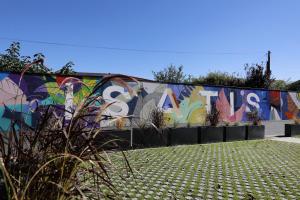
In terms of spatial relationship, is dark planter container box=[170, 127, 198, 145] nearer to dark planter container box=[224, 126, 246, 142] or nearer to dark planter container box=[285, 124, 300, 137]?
dark planter container box=[224, 126, 246, 142]

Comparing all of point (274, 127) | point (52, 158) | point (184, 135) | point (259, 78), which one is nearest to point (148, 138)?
point (184, 135)

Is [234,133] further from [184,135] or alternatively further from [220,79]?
[220,79]

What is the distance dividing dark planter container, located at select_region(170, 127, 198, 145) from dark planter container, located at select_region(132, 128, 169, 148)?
0.25 m

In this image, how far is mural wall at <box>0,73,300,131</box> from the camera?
28.1ft

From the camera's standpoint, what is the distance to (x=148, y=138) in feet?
28.9

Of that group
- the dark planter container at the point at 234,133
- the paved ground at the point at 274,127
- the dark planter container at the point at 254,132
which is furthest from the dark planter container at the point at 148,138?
the paved ground at the point at 274,127

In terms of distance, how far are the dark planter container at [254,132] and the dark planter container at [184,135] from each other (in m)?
2.29

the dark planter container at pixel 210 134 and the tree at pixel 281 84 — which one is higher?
the tree at pixel 281 84

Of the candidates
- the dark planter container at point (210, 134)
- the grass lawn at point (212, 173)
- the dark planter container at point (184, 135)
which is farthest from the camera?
the dark planter container at point (210, 134)

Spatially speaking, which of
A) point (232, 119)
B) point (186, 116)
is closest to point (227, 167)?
point (186, 116)

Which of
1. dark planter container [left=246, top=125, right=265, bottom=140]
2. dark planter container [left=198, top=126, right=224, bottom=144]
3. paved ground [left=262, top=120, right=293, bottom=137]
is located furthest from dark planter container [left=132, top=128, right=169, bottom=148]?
paved ground [left=262, top=120, right=293, bottom=137]

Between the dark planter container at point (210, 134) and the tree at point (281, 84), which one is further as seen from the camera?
the tree at point (281, 84)

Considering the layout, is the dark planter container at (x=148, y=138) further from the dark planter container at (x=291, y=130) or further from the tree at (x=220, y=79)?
the tree at (x=220, y=79)

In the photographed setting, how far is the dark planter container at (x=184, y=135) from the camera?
9.32m
